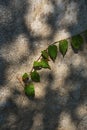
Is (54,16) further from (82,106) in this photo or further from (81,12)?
(82,106)

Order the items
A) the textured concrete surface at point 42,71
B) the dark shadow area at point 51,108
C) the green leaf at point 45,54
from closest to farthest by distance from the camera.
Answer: the textured concrete surface at point 42,71
the green leaf at point 45,54
the dark shadow area at point 51,108

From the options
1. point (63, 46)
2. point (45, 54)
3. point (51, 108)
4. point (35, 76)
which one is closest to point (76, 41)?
point (63, 46)

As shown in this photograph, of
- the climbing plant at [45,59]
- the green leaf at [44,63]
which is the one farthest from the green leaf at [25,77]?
the green leaf at [44,63]

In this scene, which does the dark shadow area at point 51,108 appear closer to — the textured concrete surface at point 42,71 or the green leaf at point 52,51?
the textured concrete surface at point 42,71

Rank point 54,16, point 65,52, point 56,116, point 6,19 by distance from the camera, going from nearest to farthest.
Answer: point 6,19 < point 54,16 < point 65,52 < point 56,116

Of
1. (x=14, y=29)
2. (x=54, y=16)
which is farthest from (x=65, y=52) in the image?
(x=14, y=29)

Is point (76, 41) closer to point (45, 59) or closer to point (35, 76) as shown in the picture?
point (45, 59)
